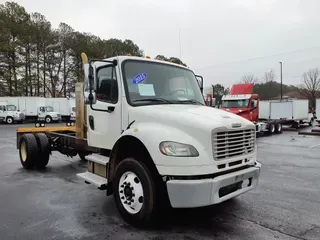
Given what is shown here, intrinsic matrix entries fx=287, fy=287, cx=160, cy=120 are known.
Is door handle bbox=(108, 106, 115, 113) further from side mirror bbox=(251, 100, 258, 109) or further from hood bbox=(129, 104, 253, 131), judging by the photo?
side mirror bbox=(251, 100, 258, 109)

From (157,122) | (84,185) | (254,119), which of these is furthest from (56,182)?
(254,119)

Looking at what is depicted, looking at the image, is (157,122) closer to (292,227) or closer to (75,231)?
(75,231)

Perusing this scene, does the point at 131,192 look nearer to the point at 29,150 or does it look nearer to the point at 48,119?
the point at 29,150

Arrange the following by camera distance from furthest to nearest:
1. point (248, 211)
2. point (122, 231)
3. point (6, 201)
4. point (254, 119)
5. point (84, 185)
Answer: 1. point (254, 119)
2. point (84, 185)
3. point (6, 201)
4. point (248, 211)
5. point (122, 231)

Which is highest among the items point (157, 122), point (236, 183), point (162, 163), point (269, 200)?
point (157, 122)

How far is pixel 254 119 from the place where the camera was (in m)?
20.4

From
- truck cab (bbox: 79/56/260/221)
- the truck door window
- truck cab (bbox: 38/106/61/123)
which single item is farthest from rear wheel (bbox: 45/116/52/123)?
the truck door window

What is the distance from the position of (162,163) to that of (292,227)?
2.17m

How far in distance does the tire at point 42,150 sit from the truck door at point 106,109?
138 inches

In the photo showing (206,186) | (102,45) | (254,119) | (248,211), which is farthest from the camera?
(102,45)

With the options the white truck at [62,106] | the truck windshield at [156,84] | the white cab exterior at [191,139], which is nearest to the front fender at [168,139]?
the white cab exterior at [191,139]

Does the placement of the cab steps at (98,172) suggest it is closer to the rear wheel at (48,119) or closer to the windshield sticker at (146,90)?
the windshield sticker at (146,90)

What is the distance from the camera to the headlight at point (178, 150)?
12.1 feet

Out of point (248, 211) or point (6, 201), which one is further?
point (6, 201)
